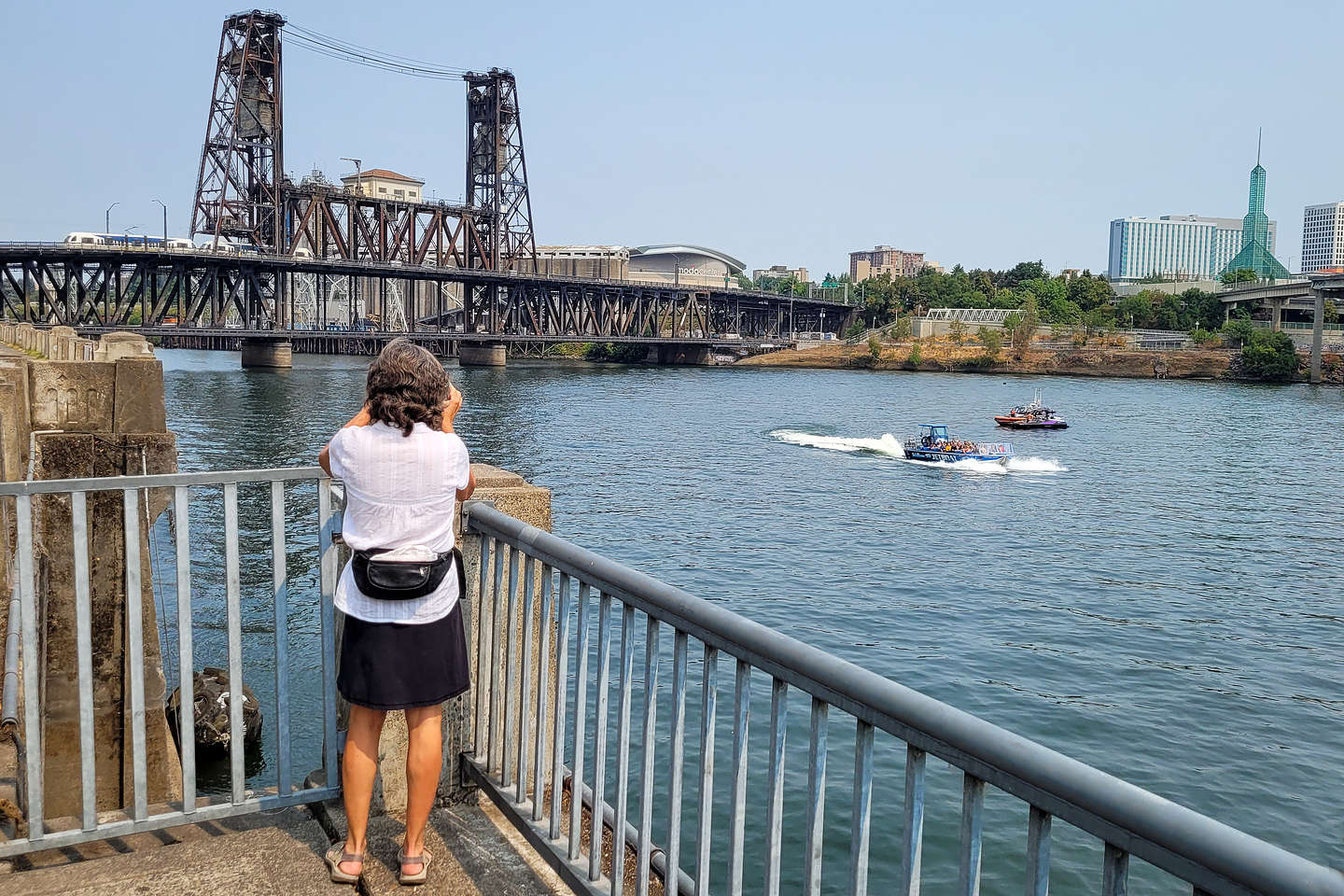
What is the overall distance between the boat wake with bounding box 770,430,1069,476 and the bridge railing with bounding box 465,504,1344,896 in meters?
46.1

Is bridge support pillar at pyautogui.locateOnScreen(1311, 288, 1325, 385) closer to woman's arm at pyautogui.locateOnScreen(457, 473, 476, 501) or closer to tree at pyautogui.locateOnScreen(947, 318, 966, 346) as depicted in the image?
tree at pyautogui.locateOnScreen(947, 318, 966, 346)

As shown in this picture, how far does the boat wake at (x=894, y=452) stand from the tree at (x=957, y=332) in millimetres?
98471

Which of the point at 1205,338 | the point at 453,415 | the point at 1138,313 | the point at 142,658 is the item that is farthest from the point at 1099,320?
the point at 142,658

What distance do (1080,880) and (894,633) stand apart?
31.9 ft

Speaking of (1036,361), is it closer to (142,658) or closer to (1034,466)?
(1034,466)

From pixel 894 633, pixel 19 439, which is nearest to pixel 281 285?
pixel 894 633

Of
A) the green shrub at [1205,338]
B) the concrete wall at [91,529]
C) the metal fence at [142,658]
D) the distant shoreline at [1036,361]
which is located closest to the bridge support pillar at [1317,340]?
the distant shoreline at [1036,361]

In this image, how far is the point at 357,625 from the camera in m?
4.54

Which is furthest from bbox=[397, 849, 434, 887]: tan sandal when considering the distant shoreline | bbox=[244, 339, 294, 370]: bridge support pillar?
the distant shoreline

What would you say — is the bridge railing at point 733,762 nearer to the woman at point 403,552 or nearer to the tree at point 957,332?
the woman at point 403,552

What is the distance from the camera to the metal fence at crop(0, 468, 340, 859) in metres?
4.49

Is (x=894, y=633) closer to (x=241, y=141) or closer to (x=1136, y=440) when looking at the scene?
(x=1136, y=440)

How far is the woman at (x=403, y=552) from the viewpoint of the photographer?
4504 mm

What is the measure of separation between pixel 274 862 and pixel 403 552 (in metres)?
1.44
